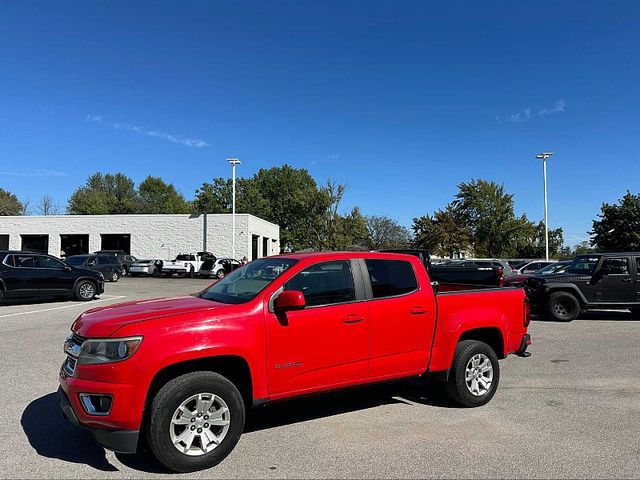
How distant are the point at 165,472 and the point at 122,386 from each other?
82 cm

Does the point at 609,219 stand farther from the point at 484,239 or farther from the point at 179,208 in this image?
the point at 179,208

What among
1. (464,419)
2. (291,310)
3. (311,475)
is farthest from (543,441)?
(291,310)

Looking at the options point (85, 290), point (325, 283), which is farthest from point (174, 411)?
point (85, 290)

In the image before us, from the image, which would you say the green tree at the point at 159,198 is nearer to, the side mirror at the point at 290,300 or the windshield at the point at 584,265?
the windshield at the point at 584,265

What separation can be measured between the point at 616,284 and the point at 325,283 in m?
10.8

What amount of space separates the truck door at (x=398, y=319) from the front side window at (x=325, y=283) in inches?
10.4

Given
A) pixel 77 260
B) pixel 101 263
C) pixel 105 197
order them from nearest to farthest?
pixel 77 260 → pixel 101 263 → pixel 105 197

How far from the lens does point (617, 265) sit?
12.8 m

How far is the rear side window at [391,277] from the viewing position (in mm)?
5098

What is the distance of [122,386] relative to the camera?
374 centimetres

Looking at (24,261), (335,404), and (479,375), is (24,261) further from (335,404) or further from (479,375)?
(479,375)

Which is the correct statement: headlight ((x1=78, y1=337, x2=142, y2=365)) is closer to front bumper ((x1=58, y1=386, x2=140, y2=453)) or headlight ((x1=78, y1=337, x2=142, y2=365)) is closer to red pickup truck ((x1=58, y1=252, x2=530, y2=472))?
red pickup truck ((x1=58, y1=252, x2=530, y2=472))

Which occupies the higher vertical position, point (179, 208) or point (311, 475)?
point (179, 208)

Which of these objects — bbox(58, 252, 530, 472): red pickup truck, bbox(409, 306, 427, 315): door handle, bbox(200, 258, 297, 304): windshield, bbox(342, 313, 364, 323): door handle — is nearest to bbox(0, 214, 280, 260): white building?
bbox(200, 258, 297, 304): windshield
